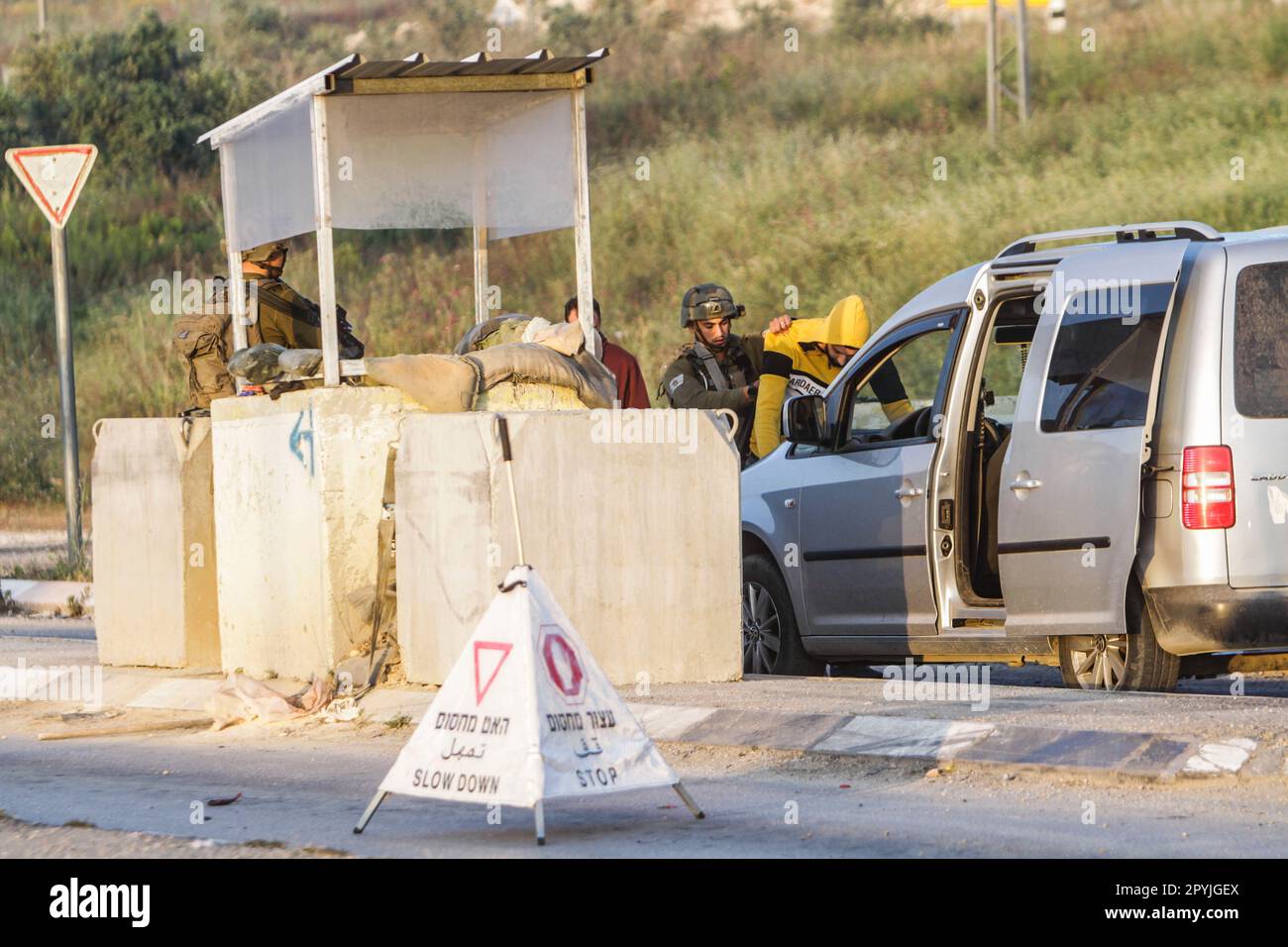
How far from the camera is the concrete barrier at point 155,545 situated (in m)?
11.3

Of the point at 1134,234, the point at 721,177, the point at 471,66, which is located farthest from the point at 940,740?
the point at 721,177

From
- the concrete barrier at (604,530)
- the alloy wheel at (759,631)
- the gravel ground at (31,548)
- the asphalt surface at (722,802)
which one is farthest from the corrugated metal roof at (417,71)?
the gravel ground at (31,548)

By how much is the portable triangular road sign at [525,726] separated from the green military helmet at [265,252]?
5.55 m

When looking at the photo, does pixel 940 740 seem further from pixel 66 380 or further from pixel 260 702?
pixel 66 380

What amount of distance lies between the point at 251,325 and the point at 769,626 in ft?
10.5

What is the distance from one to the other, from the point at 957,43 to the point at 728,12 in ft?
45.8

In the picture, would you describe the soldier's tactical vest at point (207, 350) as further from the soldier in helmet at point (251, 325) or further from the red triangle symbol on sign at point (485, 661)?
the red triangle symbol on sign at point (485, 661)

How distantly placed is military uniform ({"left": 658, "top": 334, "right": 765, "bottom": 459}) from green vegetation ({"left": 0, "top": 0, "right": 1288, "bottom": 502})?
12725mm

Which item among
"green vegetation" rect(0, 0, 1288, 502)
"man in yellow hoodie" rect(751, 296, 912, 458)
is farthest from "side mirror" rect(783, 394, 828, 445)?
"green vegetation" rect(0, 0, 1288, 502)

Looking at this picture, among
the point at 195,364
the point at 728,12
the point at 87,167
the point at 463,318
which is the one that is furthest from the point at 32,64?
the point at 195,364

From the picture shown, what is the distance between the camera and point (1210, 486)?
856cm

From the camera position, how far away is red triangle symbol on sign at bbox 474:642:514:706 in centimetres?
645
